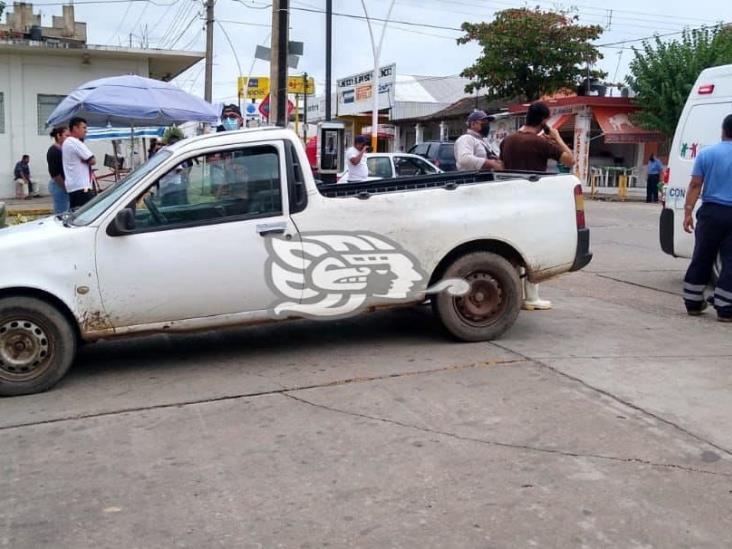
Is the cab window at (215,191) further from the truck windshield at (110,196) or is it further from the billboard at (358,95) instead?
the billboard at (358,95)

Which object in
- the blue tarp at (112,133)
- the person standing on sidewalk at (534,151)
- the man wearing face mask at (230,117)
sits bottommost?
the person standing on sidewalk at (534,151)

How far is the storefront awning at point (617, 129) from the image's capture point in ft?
109

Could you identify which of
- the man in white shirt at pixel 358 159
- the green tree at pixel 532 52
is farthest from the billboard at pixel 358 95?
the man in white shirt at pixel 358 159

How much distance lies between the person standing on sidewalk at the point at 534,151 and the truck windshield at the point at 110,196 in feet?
11.4

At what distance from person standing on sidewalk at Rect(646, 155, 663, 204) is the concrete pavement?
69.2ft

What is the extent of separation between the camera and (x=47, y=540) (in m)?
3.42

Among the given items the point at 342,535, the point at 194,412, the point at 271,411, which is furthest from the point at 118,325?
the point at 342,535

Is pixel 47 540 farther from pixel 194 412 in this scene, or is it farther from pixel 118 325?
pixel 118 325

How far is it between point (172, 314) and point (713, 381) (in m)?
3.79

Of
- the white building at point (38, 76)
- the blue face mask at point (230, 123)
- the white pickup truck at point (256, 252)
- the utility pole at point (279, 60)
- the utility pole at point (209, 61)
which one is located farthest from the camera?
the utility pole at point (209, 61)

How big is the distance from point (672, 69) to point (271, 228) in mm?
27400

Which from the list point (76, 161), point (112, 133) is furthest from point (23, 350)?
point (112, 133)

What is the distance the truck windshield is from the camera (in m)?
5.73

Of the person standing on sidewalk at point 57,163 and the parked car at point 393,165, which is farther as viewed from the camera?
the parked car at point 393,165
